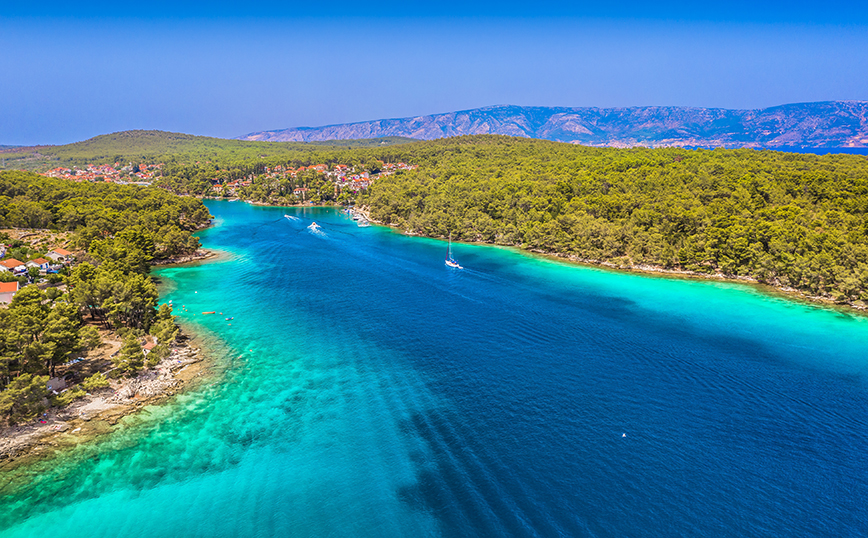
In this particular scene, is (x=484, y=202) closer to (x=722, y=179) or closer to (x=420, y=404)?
(x=722, y=179)

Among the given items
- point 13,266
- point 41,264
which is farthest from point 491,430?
point 41,264

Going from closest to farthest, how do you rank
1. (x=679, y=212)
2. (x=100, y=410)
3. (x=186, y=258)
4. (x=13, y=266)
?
(x=100, y=410) → (x=13, y=266) → (x=679, y=212) → (x=186, y=258)

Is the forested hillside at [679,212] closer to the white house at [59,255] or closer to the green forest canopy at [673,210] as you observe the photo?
the green forest canopy at [673,210]

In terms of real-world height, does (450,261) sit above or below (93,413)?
above

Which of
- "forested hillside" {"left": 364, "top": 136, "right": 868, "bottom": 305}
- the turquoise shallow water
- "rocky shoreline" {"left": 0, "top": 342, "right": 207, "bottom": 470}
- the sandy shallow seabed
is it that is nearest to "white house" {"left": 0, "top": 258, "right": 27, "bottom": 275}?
the turquoise shallow water

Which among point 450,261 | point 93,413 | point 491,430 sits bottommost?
point 491,430

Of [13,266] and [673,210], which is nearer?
[13,266]

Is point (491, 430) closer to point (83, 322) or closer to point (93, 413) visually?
point (93, 413)

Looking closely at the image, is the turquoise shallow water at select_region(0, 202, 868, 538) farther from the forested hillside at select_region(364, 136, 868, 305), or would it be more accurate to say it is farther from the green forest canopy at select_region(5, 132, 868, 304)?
the green forest canopy at select_region(5, 132, 868, 304)
